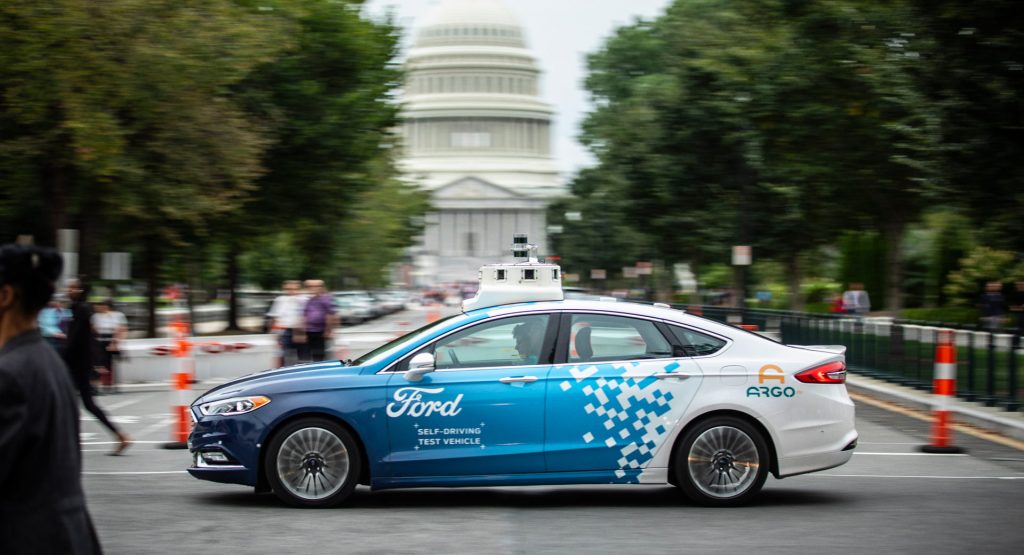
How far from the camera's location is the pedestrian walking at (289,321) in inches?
813

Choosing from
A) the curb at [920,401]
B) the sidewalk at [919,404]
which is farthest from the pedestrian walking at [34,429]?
the curb at [920,401]

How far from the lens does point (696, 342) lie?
404 inches

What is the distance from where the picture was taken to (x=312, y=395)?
32.2ft

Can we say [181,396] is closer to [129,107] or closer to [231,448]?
[231,448]

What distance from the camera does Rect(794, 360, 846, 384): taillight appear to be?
10.1 m

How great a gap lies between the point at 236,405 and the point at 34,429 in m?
5.71

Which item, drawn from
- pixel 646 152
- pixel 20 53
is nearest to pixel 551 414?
pixel 20 53

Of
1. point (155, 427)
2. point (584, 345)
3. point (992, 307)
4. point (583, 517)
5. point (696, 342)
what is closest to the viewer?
point (583, 517)

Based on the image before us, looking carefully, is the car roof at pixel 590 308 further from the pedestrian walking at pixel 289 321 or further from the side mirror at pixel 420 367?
the pedestrian walking at pixel 289 321

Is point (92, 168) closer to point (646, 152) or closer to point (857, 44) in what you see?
point (857, 44)

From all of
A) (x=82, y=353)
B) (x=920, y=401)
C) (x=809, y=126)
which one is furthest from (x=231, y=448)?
(x=809, y=126)

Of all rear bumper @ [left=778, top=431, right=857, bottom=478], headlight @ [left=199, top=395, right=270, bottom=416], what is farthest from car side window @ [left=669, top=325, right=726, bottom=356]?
headlight @ [left=199, top=395, right=270, bottom=416]

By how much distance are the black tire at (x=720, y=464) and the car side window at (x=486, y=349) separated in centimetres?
126

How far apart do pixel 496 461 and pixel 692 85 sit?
33.7 meters
